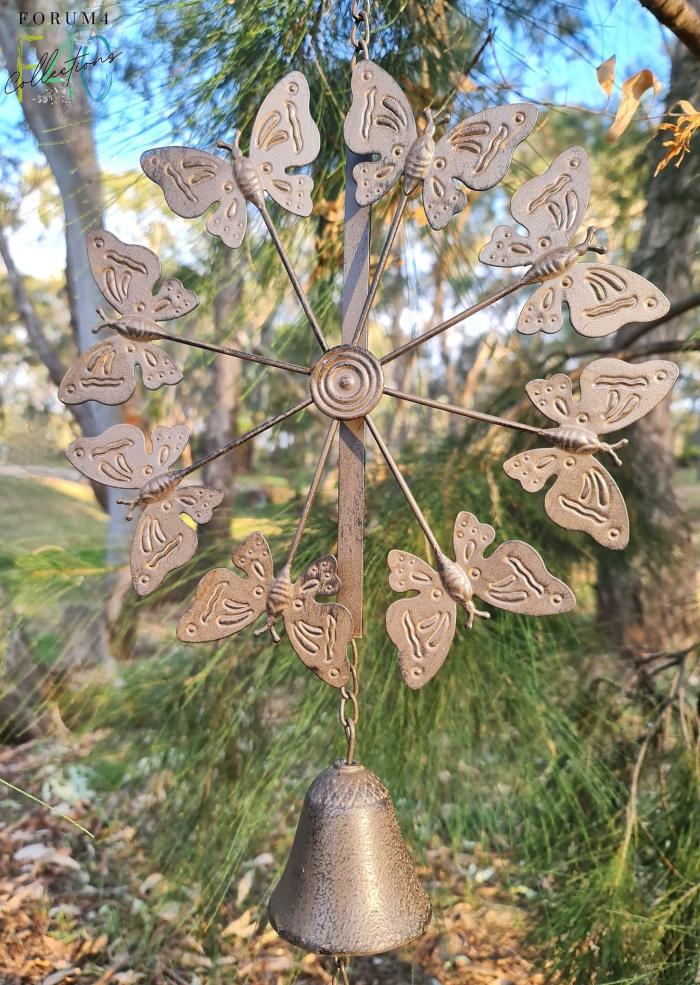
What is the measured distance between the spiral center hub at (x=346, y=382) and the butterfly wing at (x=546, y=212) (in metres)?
0.15

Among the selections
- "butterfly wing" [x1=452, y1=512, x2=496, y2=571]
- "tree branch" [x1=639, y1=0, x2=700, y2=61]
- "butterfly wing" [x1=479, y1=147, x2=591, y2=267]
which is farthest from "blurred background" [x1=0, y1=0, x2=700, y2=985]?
"butterfly wing" [x1=452, y1=512, x2=496, y2=571]

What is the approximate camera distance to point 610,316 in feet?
2.56

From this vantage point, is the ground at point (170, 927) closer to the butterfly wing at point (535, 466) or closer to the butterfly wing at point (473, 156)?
the butterfly wing at point (535, 466)

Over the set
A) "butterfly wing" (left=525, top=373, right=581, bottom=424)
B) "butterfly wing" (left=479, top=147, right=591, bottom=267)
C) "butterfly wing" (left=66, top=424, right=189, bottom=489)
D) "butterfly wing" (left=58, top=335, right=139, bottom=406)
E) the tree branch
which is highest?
the tree branch

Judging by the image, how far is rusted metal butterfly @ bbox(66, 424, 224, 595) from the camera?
850 millimetres

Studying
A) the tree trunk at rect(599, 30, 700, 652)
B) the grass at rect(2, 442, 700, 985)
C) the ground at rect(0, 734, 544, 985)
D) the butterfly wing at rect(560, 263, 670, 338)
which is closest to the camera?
the butterfly wing at rect(560, 263, 670, 338)

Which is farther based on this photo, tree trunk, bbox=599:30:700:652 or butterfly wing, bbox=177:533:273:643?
tree trunk, bbox=599:30:700:652

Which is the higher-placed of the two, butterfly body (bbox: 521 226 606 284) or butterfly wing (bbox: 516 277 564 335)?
butterfly body (bbox: 521 226 606 284)

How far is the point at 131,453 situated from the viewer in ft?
2.81

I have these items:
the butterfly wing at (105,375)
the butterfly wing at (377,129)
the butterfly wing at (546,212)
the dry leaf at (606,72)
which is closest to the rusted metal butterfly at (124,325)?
the butterfly wing at (105,375)

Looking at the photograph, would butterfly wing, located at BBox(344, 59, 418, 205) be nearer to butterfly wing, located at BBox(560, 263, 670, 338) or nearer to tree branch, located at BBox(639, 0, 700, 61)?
butterfly wing, located at BBox(560, 263, 670, 338)

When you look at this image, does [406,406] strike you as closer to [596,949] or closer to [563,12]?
[563,12]

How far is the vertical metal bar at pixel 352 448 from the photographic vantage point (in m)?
0.84

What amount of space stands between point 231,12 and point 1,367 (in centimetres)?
744
